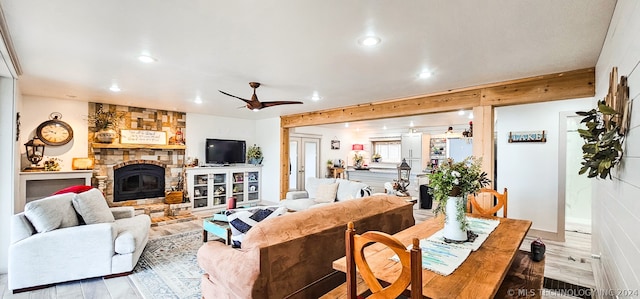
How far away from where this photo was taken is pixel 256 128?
26.2ft

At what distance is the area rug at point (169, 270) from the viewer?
2.83 m

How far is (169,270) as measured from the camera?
330 centimetres

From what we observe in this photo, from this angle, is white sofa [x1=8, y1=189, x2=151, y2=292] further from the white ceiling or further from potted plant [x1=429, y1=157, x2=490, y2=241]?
potted plant [x1=429, y1=157, x2=490, y2=241]

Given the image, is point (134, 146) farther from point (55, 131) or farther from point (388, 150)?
point (388, 150)

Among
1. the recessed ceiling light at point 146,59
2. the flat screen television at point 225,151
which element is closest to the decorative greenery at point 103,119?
the flat screen television at point 225,151

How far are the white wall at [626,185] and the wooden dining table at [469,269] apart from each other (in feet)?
1.68

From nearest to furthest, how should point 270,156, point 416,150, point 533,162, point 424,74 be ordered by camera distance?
point 424,74
point 533,162
point 270,156
point 416,150

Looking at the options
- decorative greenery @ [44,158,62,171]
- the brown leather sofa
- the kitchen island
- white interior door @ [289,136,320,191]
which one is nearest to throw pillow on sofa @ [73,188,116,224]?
the brown leather sofa

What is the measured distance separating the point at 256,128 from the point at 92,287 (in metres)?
5.49

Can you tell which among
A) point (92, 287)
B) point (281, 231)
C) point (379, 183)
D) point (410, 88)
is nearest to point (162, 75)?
point (92, 287)

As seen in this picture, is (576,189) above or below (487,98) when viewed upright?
below

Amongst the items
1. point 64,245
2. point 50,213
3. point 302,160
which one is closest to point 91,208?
point 50,213

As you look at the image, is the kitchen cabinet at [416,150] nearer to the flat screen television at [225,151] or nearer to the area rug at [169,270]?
the flat screen television at [225,151]

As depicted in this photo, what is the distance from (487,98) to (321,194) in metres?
3.24
